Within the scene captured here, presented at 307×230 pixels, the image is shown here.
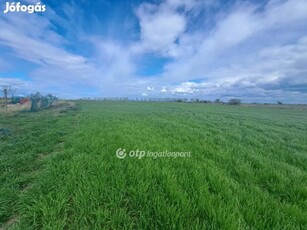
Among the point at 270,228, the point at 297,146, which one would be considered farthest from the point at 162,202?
the point at 297,146

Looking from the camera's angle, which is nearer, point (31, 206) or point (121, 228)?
point (121, 228)

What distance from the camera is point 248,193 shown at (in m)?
3.31

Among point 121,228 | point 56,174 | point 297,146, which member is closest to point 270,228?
point 121,228

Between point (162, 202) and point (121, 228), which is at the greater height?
point (162, 202)

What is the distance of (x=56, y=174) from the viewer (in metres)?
3.93

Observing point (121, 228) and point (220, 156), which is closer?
point (121, 228)

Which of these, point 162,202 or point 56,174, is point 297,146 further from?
point 56,174

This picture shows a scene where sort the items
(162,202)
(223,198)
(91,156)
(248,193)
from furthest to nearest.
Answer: (91,156) < (248,193) < (223,198) < (162,202)

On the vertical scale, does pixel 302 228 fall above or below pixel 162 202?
below

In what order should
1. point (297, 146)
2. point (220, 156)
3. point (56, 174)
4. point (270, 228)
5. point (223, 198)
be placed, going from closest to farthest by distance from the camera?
1. point (270, 228)
2. point (223, 198)
3. point (56, 174)
4. point (220, 156)
5. point (297, 146)

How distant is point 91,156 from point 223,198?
3.89 metres

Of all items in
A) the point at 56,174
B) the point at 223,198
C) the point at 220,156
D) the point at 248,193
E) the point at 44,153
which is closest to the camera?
the point at 223,198

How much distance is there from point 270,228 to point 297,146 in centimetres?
780

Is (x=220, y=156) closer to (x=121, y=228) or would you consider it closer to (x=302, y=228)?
(x=302, y=228)
